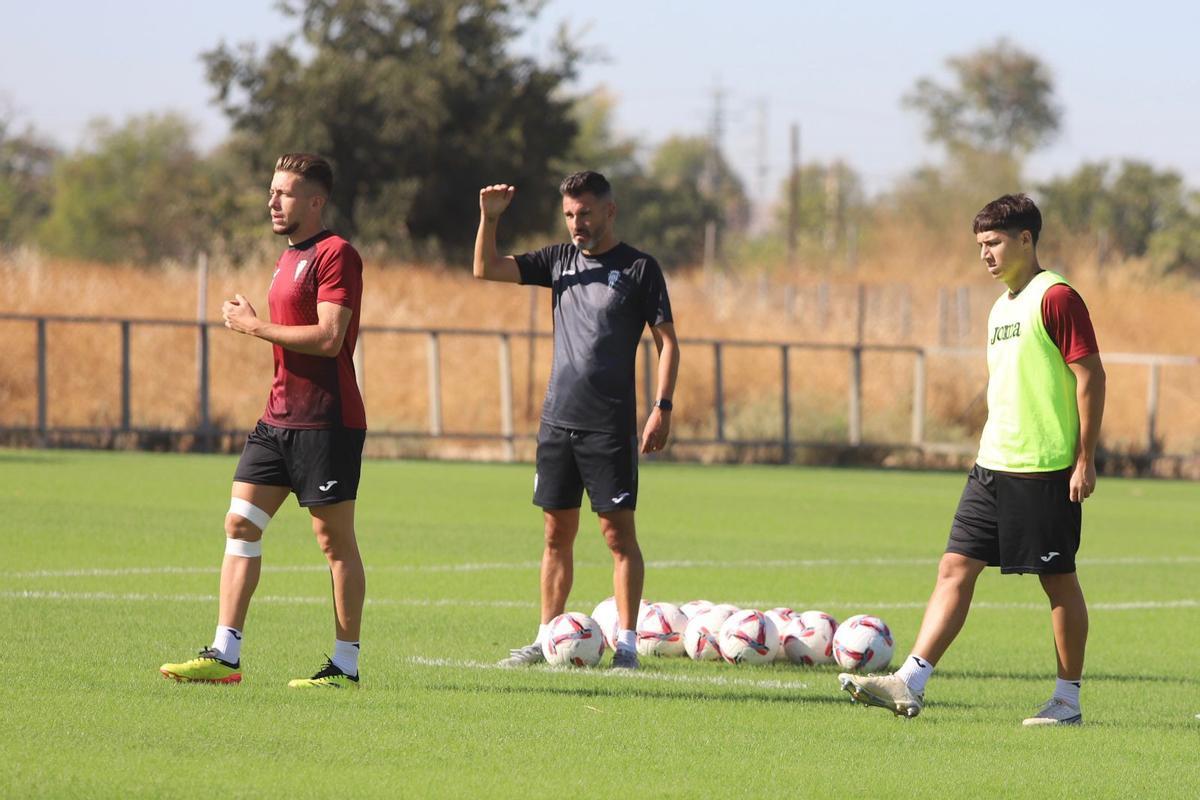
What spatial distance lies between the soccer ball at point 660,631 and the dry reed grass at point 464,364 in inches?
794

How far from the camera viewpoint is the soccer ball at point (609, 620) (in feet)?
31.8

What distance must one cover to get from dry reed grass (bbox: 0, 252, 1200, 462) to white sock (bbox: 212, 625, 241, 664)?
21.6 m

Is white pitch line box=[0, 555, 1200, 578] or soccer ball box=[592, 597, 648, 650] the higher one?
soccer ball box=[592, 597, 648, 650]

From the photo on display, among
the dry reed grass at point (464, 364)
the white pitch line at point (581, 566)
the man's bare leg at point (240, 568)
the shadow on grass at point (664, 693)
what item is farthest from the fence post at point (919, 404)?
the man's bare leg at point (240, 568)

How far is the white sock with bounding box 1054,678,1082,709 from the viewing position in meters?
8.09

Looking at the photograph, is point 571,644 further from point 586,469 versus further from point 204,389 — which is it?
point 204,389

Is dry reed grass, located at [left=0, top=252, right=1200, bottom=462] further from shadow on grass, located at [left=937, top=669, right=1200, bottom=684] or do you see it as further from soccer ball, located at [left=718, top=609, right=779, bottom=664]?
shadow on grass, located at [left=937, top=669, right=1200, bottom=684]

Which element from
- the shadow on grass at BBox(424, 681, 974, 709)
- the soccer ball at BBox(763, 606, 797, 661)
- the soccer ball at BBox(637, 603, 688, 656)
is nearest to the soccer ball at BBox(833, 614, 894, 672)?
the soccer ball at BBox(763, 606, 797, 661)

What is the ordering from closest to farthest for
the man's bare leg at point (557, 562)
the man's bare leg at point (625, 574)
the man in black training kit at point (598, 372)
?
the man in black training kit at point (598, 372) → the man's bare leg at point (625, 574) → the man's bare leg at point (557, 562)

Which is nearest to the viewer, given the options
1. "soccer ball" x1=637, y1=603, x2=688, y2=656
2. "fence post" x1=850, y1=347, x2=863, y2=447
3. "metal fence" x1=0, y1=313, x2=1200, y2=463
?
"soccer ball" x1=637, y1=603, x2=688, y2=656

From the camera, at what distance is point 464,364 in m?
32.6

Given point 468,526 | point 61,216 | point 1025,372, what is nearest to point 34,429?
point 468,526

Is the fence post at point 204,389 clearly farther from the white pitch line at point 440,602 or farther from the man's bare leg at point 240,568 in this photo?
the man's bare leg at point 240,568

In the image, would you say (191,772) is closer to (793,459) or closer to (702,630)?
(702,630)
